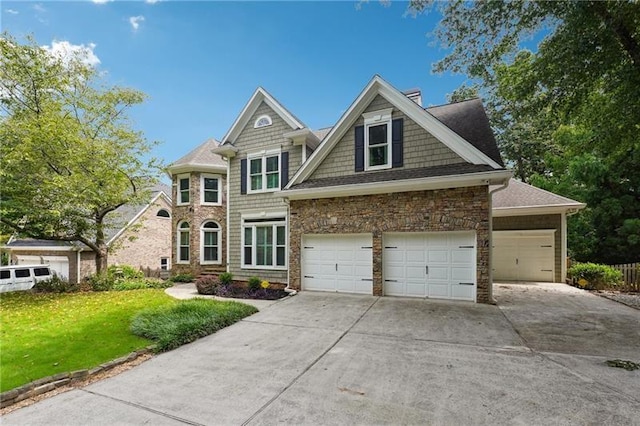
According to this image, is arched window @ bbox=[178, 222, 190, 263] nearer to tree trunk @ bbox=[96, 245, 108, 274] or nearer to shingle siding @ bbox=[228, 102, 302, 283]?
tree trunk @ bbox=[96, 245, 108, 274]

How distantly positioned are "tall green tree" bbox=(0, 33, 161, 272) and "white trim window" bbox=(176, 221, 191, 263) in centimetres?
262

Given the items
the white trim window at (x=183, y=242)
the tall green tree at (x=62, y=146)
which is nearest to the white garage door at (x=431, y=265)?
the white trim window at (x=183, y=242)

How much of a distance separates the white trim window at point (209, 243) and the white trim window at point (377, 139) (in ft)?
32.2

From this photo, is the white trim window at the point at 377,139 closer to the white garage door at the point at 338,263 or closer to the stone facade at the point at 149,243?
the white garage door at the point at 338,263

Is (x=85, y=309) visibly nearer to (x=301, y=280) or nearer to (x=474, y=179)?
(x=301, y=280)

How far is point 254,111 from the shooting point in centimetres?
1389

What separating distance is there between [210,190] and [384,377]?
1454cm

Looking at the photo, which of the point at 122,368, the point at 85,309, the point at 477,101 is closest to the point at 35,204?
the point at 85,309

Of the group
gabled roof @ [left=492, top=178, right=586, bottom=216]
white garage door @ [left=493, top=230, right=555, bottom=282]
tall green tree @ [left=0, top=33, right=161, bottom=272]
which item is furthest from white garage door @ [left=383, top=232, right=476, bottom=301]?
tall green tree @ [left=0, top=33, right=161, bottom=272]

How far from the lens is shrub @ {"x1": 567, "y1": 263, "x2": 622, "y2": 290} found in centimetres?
1203

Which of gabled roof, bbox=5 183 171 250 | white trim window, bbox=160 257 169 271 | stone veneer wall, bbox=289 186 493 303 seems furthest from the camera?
white trim window, bbox=160 257 169 271

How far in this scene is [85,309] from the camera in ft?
31.4

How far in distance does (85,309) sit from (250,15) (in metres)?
11.8

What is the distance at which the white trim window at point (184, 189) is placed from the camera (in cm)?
1642
